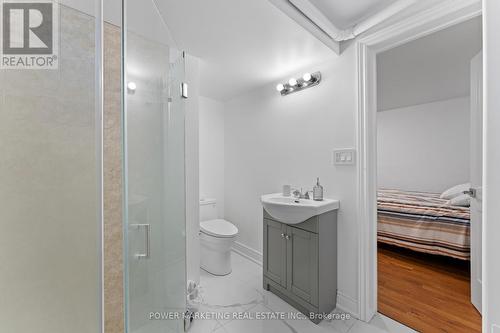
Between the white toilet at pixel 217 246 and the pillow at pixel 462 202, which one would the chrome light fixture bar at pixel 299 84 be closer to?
Answer: the white toilet at pixel 217 246

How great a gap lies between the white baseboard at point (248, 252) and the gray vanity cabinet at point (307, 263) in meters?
0.60

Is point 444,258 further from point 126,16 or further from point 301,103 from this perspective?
point 126,16

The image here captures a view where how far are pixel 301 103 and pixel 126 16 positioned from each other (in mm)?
1654

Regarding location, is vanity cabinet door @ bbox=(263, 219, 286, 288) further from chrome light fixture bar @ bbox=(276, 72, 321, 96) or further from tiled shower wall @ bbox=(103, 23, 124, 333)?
chrome light fixture bar @ bbox=(276, 72, 321, 96)

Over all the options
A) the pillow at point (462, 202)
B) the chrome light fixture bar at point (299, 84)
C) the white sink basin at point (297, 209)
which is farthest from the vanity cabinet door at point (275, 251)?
the pillow at point (462, 202)

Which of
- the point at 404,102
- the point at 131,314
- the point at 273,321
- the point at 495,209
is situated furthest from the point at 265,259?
the point at 404,102

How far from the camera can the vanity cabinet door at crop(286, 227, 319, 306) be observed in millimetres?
1570

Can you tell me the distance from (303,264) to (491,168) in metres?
1.30

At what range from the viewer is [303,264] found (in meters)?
1.64

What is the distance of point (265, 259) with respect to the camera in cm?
197

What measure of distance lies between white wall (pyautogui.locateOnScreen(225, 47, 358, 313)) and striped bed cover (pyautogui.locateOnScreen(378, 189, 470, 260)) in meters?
1.46

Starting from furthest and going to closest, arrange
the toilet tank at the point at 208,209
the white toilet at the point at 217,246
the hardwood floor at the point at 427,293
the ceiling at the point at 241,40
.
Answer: the toilet tank at the point at 208,209, the white toilet at the point at 217,246, the hardwood floor at the point at 427,293, the ceiling at the point at 241,40

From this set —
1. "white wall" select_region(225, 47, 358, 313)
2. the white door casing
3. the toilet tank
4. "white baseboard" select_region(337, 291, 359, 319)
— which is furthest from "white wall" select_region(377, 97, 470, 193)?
the toilet tank

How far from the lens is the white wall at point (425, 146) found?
360 cm
